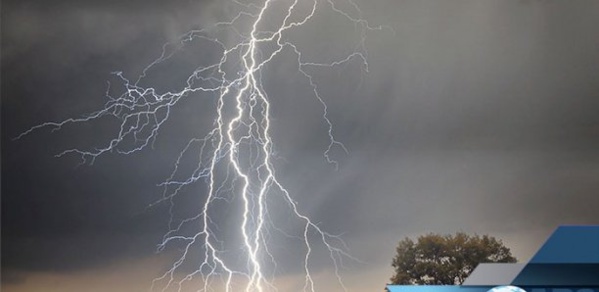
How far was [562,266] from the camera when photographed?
4336 millimetres

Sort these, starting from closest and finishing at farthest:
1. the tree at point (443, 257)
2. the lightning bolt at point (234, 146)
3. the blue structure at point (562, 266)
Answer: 1. the blue structure at point (562, 266)
2. the lightning bolt at point (234, 146)
3. the tree at point (443, 257)

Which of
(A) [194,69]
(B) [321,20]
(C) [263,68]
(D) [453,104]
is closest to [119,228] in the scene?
(A) [194,69]

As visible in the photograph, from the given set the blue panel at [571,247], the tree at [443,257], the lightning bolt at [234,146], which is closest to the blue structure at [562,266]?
the blue panel at [571,247]

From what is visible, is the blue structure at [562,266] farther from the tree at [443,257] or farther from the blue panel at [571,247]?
the tree at [443,257]

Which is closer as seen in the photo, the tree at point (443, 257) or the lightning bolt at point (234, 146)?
the lightning bolt at point (234, 146)

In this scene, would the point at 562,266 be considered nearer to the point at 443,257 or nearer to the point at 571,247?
the point at 571,247

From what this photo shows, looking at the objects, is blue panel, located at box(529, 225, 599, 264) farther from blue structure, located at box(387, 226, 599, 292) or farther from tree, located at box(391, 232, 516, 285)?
tree, located at box(391, 232, 516, 285)

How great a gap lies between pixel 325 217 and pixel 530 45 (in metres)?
2.61

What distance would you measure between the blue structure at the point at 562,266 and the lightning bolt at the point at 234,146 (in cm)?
154

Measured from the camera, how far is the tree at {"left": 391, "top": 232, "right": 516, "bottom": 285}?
572 centimetres

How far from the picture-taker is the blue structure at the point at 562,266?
14.1ft

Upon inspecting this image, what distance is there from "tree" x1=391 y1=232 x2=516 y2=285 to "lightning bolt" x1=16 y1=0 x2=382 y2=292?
0.60 m

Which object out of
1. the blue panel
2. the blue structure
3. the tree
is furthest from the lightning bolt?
the blue panel

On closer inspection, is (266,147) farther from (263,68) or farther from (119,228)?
(119,228)
